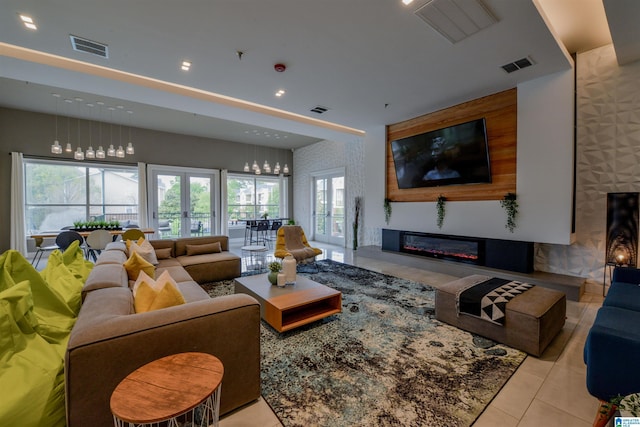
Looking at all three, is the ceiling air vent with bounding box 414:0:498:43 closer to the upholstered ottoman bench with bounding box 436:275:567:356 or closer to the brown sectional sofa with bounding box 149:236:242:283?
the upholstered ottoman bench with bounding box 436:275:567:356

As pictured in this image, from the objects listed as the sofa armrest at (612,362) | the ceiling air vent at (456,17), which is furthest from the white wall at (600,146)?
the sofa armrest at (612,362)

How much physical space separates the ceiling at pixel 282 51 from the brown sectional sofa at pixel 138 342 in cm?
258

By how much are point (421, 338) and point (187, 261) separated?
11.1 ft

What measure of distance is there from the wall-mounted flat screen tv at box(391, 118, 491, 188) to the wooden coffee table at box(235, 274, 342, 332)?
333 centimetres

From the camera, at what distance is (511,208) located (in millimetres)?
4215

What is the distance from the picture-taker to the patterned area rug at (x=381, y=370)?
169 cm

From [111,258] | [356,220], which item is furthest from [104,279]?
[356,220]

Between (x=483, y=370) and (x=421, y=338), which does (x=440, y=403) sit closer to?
(x=483, y=370)

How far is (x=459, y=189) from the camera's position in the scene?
4.95 meters

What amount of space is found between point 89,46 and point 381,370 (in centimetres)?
453

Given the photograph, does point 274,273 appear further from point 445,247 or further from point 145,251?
point 445,247

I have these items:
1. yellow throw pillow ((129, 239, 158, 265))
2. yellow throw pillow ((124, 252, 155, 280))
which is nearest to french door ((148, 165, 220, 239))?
yellow throw pillow ((129, 239, 158, 265))

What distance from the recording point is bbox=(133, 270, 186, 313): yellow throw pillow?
1.73m

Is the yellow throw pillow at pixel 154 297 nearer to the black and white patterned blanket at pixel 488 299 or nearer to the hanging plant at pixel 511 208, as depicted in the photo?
the black and white patterned blanket at pixel 488 299
